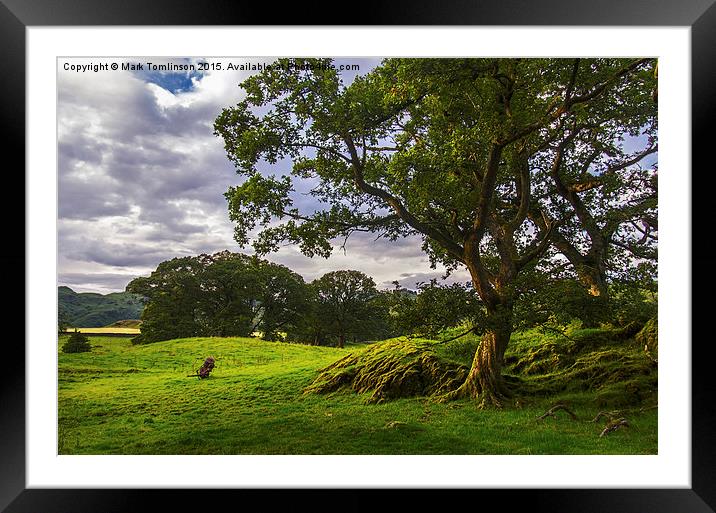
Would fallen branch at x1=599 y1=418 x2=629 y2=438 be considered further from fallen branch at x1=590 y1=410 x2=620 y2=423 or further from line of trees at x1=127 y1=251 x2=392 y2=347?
line of trees at x1=127 y1=251 x2=392 y2=347

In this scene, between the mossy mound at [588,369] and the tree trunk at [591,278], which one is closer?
the mossy mound at [588,369]

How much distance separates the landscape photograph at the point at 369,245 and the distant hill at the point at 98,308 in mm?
28

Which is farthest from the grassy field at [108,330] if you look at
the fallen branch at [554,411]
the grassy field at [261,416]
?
the fallen branch at [554,411]

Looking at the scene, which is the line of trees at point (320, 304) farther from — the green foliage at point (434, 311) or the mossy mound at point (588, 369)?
the mossy mound at point (588, 369)

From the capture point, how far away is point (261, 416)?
→ 4629 millimetres

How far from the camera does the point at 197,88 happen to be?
14.8ft

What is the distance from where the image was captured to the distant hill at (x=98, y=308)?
469 centimetres

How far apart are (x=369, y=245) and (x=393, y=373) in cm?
163

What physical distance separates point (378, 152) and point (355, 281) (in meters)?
1.63
